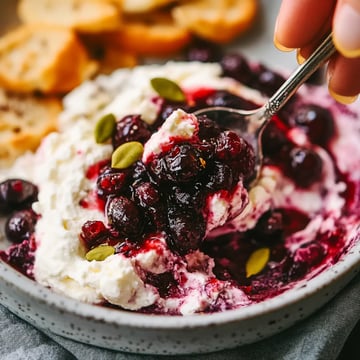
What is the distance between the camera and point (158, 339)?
69.7 inches

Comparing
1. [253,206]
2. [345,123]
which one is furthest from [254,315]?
[345,123]

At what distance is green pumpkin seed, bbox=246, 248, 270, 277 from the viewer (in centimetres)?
212

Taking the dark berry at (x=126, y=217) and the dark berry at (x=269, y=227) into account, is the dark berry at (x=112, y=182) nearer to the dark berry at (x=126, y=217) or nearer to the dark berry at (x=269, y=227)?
the dark berry at (x=126, y=217)

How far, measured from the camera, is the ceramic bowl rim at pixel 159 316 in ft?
5.65

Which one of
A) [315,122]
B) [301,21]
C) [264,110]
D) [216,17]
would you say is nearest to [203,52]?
[216,17]

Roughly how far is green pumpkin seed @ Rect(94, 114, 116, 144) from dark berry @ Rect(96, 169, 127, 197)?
0.19 m

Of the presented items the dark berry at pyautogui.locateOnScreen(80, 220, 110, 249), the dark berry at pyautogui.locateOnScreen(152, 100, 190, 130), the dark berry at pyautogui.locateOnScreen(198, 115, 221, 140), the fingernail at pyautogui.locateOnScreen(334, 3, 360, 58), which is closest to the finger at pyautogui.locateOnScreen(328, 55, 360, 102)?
the fingernail at pyautogui.locateOnScreen(334, 3, 360, 58)

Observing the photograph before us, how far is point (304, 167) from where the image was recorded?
93.1 inches

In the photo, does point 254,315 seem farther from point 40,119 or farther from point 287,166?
point 40,119

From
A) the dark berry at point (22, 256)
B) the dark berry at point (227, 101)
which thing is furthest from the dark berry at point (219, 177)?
the dark berry at point (22, 256)

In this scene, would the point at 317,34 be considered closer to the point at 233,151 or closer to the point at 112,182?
the point at 233,151

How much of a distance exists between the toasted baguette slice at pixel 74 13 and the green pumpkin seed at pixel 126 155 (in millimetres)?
960

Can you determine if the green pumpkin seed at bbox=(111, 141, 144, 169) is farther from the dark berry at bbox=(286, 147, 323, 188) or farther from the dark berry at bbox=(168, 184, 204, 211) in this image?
the dark berry at bbox=(286, 147, 323, 188)

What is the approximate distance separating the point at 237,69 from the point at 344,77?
914 mm
